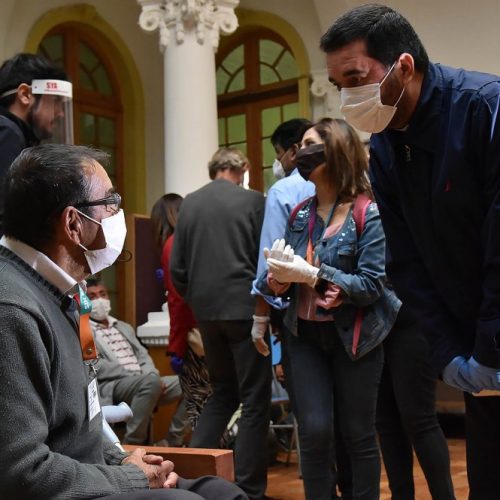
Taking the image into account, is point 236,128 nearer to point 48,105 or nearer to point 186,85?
point 186,85

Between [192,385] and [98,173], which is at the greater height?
[98,173]

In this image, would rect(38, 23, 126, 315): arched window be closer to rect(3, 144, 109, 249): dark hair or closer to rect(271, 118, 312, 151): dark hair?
rect(271, 118, 312, 151): dark hair

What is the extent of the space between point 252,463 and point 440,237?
7.12 feet

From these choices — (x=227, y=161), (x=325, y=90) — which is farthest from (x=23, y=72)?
(x=325, y=90)

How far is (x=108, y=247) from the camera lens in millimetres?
2104

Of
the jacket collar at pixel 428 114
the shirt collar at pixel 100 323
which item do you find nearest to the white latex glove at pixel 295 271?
the jacket collar at pixel 428 114

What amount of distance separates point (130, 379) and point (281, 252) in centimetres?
266

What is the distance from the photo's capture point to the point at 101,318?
6078 millimetres

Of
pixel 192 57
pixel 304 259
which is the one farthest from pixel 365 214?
pixel 192 57

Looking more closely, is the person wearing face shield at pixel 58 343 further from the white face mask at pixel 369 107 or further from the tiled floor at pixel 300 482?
the tiled floor at pixel 300 482

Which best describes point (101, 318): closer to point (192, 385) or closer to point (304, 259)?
point (192, 385)

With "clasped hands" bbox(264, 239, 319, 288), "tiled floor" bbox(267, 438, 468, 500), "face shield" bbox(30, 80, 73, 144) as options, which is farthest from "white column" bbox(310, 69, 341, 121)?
"face shield" bbox(30, 80, 73, 144)

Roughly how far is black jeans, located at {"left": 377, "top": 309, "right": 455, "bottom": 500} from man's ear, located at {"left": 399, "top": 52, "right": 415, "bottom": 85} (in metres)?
1.35

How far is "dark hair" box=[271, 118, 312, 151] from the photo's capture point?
4.22 m
